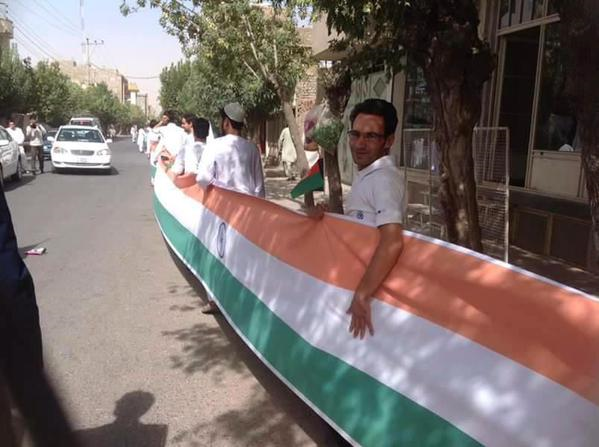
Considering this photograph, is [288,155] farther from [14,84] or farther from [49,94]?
[49,94]

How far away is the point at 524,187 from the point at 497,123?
1.28m

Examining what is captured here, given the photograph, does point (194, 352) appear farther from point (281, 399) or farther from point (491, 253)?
point (491, 253)

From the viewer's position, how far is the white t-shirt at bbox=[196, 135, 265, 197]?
4984 millimetres

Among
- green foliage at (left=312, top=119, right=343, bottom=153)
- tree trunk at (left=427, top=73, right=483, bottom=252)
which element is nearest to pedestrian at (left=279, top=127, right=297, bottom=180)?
green foliage at (left=312, top=119, right=343, bottom=153)

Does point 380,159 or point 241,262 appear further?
point 241,262

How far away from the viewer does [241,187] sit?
16.7 feet

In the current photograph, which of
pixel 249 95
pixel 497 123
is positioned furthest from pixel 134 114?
pixel 497 123

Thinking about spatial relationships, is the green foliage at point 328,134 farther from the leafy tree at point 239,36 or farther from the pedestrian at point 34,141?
the pedestrian at point 34,141

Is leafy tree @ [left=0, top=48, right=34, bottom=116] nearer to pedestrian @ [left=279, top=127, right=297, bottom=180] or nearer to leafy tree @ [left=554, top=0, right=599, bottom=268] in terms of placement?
pedestrian @ [left=279, top=127, right=297, bottom=180]

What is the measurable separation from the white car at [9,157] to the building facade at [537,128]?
1019 cm

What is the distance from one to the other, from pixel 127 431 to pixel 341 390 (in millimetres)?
1370

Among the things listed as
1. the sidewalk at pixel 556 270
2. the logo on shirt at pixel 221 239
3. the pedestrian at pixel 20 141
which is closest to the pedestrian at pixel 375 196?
the logo on shirt at pixel 221 239

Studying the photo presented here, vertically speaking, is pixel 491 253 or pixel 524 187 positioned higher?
pixel 524 187

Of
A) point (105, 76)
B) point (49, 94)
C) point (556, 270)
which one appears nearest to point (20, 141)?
point (556, 270)
